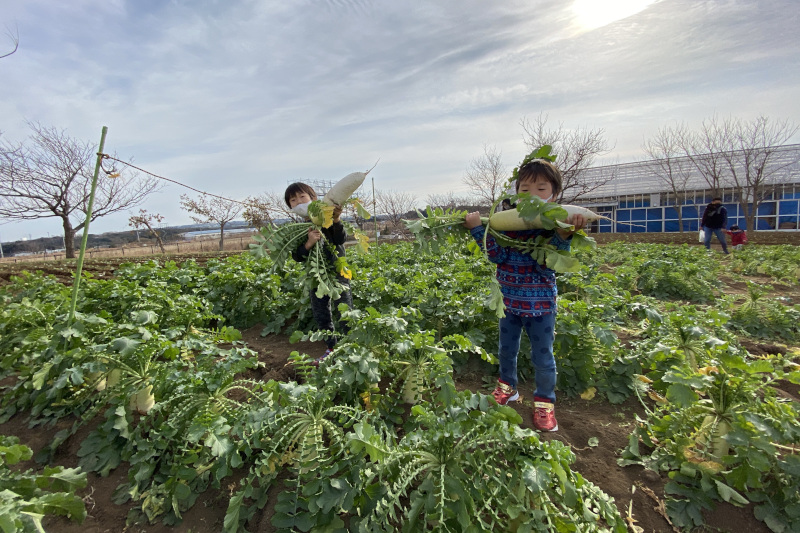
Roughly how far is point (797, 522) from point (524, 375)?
166 cm

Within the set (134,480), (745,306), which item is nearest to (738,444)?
(134,480)

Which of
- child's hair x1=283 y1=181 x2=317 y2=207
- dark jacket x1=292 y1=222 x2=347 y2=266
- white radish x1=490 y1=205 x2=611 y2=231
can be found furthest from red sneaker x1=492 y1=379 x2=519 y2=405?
child's hair x1=283 y1=181 x2=317 y2=207

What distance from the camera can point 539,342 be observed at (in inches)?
91.9

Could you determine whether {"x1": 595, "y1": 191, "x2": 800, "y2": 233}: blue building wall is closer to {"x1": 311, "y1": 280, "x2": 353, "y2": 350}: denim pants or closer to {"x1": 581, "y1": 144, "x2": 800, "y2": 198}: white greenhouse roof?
{"x1": 581, "y1": 144, "x2": 800, "y2": 198}: white greenhouse roof

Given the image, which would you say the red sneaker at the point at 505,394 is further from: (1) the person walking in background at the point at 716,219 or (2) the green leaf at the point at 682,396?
(1) the person walking in background at the point at 716,219

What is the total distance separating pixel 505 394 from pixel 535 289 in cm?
84

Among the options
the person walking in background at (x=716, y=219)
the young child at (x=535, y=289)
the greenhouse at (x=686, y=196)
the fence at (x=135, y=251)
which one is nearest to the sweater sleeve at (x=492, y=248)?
the young child at (x=535, y=289)

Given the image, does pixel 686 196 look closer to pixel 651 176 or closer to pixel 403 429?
pixel 651 176

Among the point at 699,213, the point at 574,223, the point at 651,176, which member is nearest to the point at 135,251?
the point at 574,223

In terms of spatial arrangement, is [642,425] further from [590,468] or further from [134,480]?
[134,480]

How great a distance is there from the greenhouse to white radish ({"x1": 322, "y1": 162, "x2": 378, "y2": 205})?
71.9 ft

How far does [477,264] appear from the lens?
20.8 ft

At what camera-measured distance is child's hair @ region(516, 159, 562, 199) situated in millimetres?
2143

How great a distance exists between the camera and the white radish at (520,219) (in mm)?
2018
